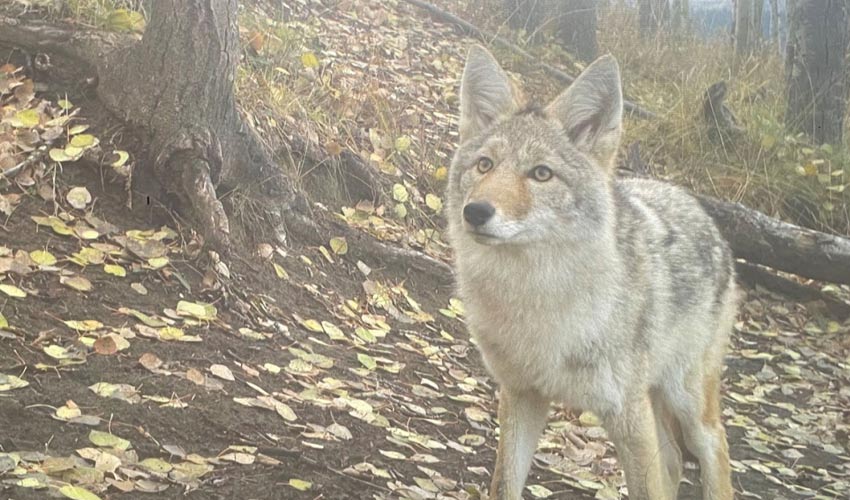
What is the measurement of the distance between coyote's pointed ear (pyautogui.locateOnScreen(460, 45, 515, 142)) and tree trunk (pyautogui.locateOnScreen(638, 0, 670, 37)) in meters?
9.77

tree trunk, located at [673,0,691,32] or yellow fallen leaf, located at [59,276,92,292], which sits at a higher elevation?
tree trunk, located at [673,0,691,32]

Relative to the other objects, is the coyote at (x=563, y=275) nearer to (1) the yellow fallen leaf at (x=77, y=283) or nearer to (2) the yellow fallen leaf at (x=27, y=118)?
(1) the yellow fallen leaf at (x=77, y=283)

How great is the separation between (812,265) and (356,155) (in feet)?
13.5

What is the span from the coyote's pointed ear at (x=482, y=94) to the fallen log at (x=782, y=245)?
454 centimetres

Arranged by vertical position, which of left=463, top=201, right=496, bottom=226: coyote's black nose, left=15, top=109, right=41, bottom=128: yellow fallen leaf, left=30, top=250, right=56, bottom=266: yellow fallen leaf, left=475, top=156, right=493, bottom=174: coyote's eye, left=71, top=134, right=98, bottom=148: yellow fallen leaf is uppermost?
left=475, top=156, right=493, bottom=174: coyote's eye

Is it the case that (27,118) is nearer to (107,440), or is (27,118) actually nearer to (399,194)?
(107,440)

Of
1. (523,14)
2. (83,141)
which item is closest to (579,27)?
(523,14)

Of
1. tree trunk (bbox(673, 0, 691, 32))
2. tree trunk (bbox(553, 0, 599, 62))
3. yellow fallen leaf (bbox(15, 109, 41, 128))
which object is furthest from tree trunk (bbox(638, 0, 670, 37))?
yellow fallen leaf (bbox(15, 109, 41, 128))

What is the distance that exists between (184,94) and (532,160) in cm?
249

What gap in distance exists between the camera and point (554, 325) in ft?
13.2

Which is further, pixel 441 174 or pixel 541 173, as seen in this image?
pixel 441 174

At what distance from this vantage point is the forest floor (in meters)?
3.92

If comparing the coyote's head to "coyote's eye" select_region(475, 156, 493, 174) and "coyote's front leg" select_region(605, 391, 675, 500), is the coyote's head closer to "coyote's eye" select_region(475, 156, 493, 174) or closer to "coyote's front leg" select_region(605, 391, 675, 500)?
"coyote's eye" select_region(475, 156, 493, 174)

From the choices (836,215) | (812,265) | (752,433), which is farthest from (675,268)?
(836,215)
